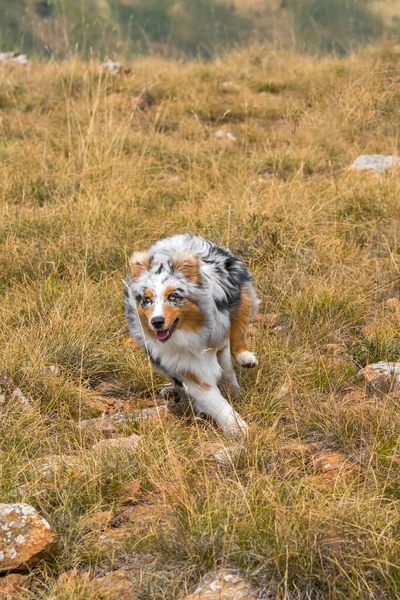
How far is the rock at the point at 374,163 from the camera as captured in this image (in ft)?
24.5

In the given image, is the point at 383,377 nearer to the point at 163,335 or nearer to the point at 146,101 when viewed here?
the point at 163,335

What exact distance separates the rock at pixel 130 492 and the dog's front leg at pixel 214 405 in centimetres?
60

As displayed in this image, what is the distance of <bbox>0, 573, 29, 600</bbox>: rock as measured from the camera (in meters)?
2.73

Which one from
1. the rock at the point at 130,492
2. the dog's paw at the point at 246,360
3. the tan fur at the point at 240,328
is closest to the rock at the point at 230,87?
the tan fur at the point at 240,328

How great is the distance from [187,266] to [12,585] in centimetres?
186

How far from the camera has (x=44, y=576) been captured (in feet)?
9.27

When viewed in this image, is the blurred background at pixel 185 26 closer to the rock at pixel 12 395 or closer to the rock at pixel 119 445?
the rock at pixel 12 395

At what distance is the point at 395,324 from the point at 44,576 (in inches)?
114

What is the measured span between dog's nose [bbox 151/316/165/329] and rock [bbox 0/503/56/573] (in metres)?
1.13

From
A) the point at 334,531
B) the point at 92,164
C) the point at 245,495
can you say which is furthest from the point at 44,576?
the point at 92,164

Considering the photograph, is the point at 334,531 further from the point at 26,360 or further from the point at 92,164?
the point at 92,164

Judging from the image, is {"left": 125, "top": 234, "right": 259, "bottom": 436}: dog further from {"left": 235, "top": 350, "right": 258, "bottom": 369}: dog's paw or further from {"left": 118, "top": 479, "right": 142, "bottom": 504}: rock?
{"left": 118, "top": 479, "right": 142, "bottom": 504}: rock

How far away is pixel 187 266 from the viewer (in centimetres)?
404

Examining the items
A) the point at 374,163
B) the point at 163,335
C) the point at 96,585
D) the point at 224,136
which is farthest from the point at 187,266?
the point at 224,136
